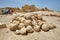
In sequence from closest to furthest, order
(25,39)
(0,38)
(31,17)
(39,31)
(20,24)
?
(25,39), (0,38), (39,31), (20,24), (31,17)

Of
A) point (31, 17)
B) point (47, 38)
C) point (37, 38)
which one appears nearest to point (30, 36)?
point (37, 38)

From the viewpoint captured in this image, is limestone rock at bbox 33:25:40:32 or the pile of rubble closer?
the pile of rubble

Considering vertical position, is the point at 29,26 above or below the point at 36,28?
above

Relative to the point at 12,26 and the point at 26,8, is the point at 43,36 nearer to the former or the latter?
the point at 12,26

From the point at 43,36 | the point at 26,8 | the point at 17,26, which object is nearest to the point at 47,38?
the point at 43,36

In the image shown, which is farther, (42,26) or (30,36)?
(42,26)

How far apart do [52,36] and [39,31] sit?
0.58 metres

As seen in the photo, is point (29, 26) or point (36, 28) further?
point (36, 28)

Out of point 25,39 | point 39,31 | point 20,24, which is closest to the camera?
point 25,39

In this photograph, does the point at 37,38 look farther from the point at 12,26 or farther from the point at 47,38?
the point at 12,26

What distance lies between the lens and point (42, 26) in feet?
13.5

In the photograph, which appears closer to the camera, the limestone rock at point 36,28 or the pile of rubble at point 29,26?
the pile of rubble at point 29,26

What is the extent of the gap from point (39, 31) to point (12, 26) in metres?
0.92

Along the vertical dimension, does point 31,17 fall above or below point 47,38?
above
